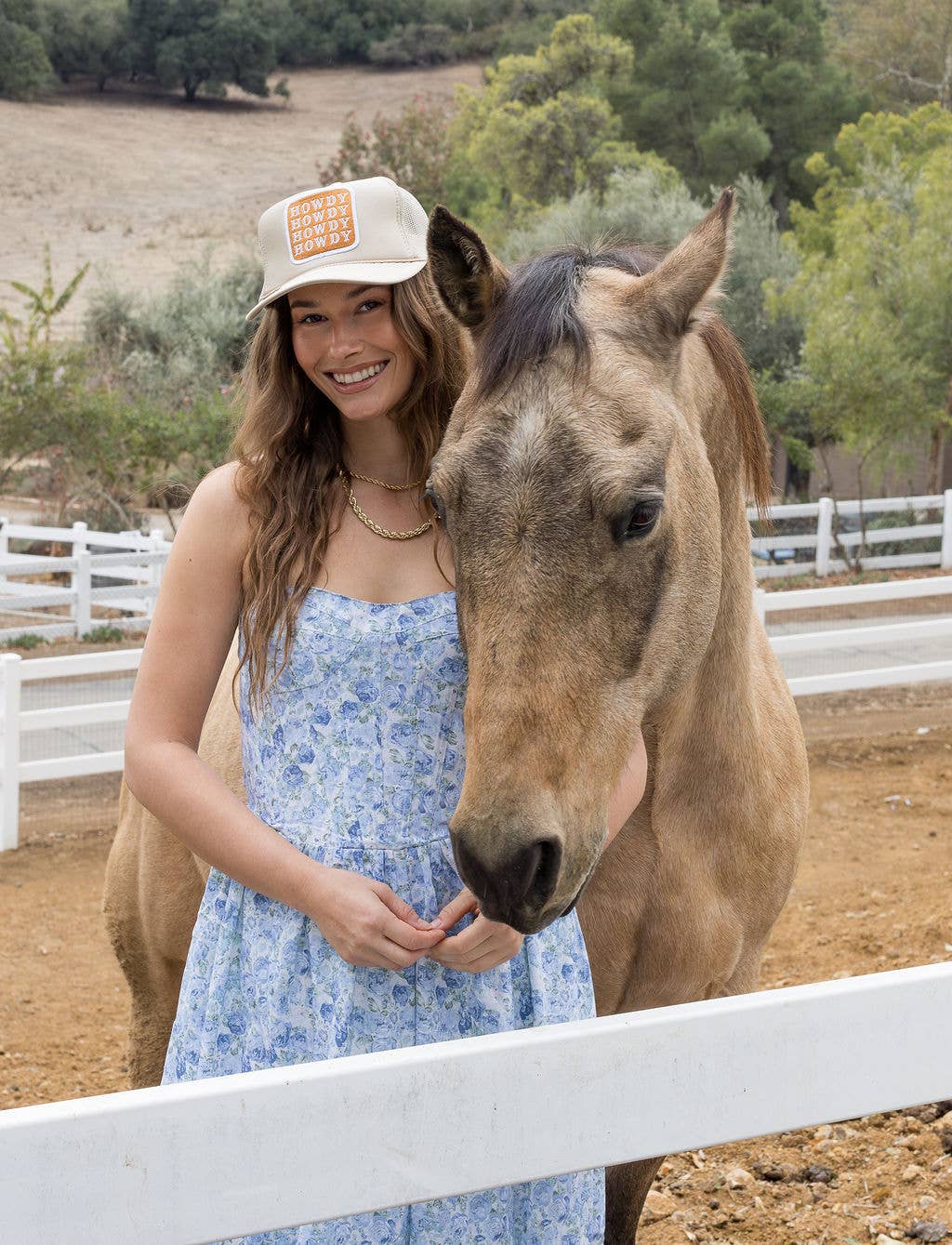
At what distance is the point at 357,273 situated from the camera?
6.55 ft

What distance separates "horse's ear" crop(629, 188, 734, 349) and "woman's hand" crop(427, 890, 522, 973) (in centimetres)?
97

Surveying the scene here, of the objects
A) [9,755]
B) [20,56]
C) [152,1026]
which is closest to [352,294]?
[152,1026]

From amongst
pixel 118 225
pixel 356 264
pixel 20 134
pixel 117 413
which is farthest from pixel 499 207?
pixel 20 134

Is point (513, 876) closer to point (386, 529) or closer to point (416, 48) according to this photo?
point (386, 529)

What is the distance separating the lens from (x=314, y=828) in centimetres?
196

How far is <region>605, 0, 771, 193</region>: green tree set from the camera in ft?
103

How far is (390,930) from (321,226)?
44.6 inches

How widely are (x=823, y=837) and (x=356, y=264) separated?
5792mm

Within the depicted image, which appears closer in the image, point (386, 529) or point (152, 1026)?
point (386, 529)

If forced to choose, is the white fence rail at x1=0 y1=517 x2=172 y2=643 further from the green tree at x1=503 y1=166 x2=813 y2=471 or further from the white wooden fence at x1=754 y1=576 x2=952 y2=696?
the green tree at x1=503 y1=166 x2=813 y2=471

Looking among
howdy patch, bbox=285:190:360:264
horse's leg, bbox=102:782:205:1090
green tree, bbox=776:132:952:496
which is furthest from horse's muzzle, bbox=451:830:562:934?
green tree, bbox=776:132:952:496

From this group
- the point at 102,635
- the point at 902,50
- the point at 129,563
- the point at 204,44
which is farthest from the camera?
the point at 204,44

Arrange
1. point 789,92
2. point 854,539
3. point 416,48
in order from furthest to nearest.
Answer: point 416,48, point 789,92, point 854,539

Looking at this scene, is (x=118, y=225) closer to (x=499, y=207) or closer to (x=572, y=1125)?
(x=499, y=207)
